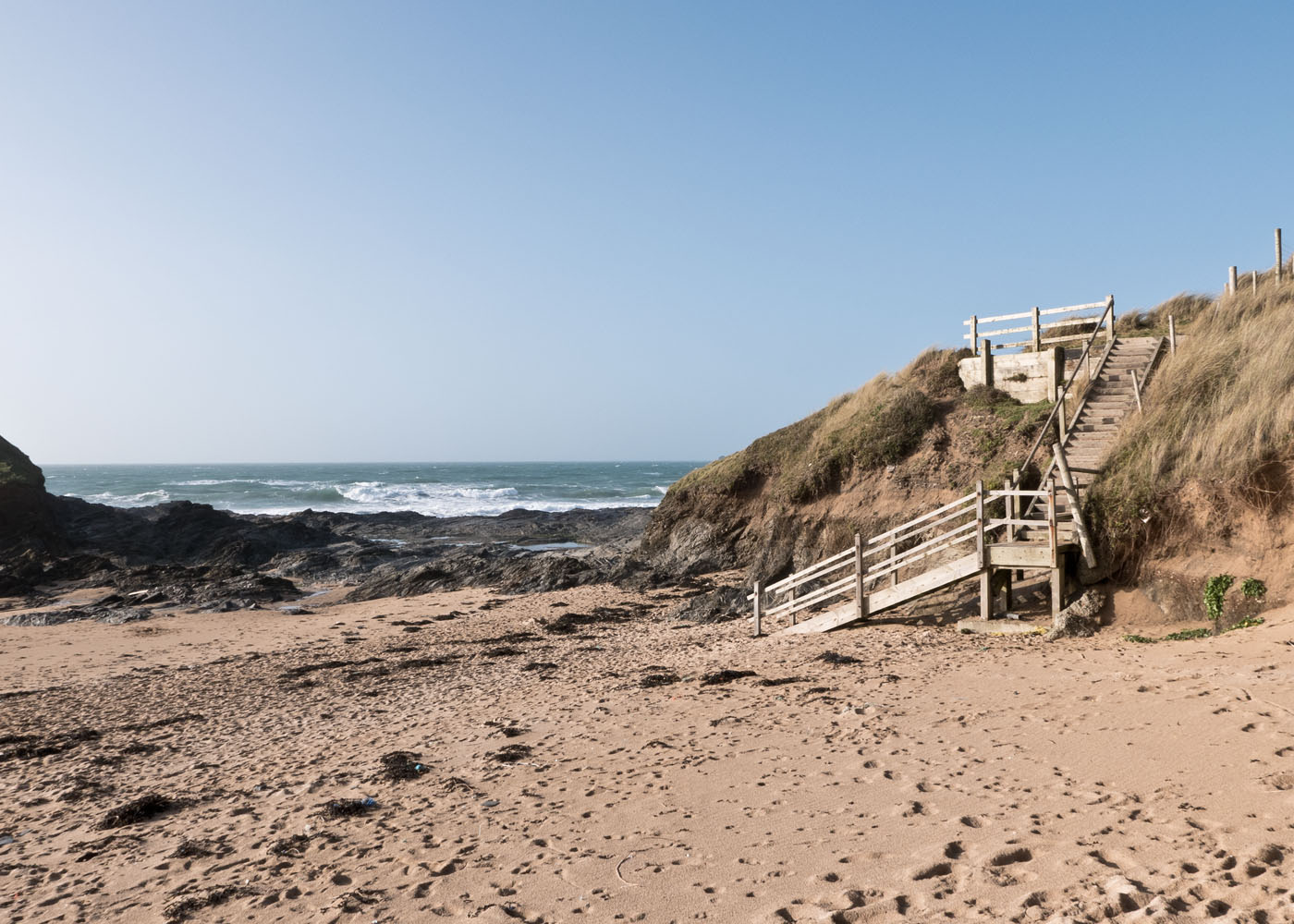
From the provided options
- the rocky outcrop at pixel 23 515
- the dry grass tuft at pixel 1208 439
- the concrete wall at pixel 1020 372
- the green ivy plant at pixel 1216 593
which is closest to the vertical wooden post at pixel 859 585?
the dry grass tuft at pixel 1208 439

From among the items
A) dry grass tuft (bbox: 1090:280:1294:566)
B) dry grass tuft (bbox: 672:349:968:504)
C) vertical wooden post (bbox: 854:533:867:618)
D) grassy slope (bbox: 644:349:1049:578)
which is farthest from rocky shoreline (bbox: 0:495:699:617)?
dry grass tuft (bbox: 1090:280:1294:566)

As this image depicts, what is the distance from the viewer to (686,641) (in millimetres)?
16094

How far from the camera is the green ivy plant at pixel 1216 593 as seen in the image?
39.9 ft

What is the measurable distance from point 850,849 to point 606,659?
923cm

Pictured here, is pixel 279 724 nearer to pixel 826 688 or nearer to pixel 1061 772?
pixel 826 688

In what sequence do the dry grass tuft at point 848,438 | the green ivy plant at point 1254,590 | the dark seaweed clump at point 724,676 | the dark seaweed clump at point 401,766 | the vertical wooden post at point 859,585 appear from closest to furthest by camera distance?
the dark seaweed clump at point 401,766 → the dark seaweed clump at point 724,676 → the green ivy plant at point 1254,590 → the vertical wooden post at point 859,585 → the dry grass tuft at point 848,438

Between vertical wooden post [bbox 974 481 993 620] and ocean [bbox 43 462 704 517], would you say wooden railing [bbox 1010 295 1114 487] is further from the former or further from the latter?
ocean [bbox 43 462 704 517]

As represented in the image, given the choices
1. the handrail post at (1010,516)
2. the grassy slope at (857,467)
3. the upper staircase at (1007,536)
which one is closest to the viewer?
the upper staircase at (1007,536)

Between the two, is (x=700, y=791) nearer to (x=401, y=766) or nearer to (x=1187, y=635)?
(x=401, y=766)

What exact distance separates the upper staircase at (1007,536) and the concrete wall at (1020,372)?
730 millimetres

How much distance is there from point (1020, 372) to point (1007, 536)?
808 centimetres

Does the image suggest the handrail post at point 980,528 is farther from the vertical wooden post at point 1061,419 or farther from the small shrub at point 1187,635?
the vertical wooden post at point 1061,419

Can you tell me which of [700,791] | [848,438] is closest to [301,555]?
[848,438]

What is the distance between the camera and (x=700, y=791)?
7.32 m
